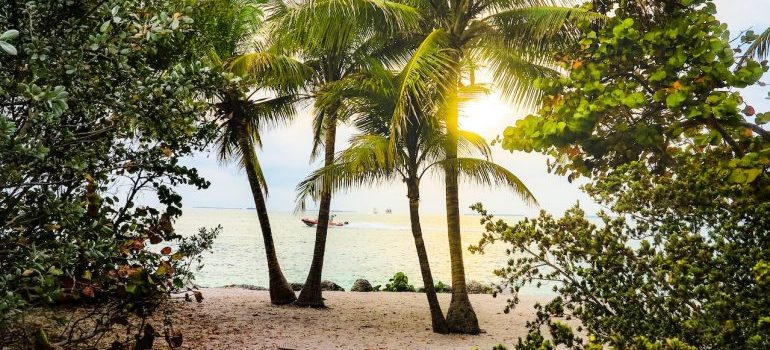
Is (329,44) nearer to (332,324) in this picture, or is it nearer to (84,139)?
(332,324)

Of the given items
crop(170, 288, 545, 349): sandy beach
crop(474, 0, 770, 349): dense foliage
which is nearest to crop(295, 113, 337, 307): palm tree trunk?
crop(170, 288, 545, 349): sandy beach

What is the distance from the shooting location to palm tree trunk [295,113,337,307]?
1321 cm

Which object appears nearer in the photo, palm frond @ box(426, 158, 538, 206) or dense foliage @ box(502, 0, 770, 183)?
dense foliage @ box(502, 0, 770, 183)

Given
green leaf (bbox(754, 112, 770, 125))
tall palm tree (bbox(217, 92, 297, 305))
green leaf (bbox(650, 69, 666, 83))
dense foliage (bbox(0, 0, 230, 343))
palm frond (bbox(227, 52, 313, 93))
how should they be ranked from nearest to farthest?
dense foliage (bbox(0, 0, 230, 343)) → green leaf (bbox(754, 112, 770, 125)) → green leaf (bbox(650, 69, 666, 83)) → palm frond (bbox(227, 52, 313, 93)) → tall palm tree (bbox(217, 92, 297, 305))

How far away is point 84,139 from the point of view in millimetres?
3539

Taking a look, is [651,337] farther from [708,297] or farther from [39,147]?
[39,147]

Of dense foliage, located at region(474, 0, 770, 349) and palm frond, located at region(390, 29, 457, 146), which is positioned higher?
palm frond, located at region(390, 29, 457, 146)

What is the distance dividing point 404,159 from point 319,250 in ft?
13.5

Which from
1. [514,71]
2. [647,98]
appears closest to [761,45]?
[514,71]

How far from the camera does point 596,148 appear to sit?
13.8 ft

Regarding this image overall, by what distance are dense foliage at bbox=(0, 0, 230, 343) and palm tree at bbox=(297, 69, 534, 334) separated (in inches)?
220

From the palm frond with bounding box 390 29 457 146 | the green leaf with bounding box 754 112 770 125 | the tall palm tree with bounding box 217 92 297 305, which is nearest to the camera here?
the green leaf with bounding box 754 112 770 125

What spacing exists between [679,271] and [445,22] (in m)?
8.68

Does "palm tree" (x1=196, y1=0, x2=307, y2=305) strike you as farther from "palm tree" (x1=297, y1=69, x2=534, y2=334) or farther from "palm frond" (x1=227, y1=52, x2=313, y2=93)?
"palm tree" (x1=297, y1=69, x2=534, y2=334)
